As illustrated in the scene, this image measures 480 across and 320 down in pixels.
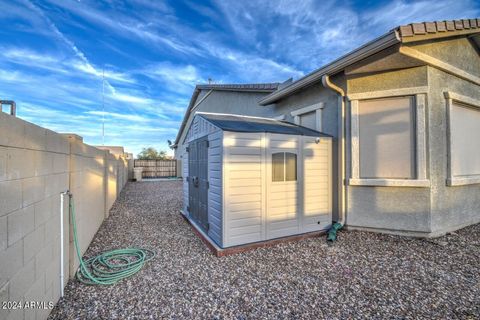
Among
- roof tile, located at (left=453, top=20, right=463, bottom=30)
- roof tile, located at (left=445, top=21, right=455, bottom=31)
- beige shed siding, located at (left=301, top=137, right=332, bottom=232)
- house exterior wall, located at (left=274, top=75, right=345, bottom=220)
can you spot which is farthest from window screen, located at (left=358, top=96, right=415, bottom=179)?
roof tile, located at (left=453, top=20, right=463, bottom=30)

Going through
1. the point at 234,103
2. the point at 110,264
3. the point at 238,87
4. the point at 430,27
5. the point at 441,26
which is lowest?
the point at 110,264

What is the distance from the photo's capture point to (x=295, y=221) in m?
4.37

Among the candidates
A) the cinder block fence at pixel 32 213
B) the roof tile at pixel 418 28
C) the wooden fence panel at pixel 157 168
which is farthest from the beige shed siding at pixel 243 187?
the wooden fence panel at pixel 157 168

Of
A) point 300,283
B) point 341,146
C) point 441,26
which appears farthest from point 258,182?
point 441,26

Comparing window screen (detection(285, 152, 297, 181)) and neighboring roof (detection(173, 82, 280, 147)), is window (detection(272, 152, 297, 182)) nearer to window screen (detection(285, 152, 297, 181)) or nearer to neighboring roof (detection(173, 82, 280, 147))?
window screen (detection(285, 152, 297, 181))

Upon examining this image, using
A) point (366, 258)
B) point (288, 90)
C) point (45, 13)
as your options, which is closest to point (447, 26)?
point (288, 90)

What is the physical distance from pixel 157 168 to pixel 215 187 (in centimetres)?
1732

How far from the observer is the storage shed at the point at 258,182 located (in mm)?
3789

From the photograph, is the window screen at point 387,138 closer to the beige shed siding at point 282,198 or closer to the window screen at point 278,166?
the beige shed siding at point 282,198

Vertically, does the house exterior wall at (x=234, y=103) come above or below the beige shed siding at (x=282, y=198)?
above

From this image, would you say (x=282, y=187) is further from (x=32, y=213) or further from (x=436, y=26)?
(x=436, y=26)

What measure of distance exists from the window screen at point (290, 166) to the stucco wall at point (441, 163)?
2.67 m

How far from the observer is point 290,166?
4328 mm

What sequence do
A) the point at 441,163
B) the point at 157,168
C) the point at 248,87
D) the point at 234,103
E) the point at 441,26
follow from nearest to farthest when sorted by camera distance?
the point at 441,26 → the point at 441,163 → the point at 248,87 → the point at 234,103 → the point at 157,168
